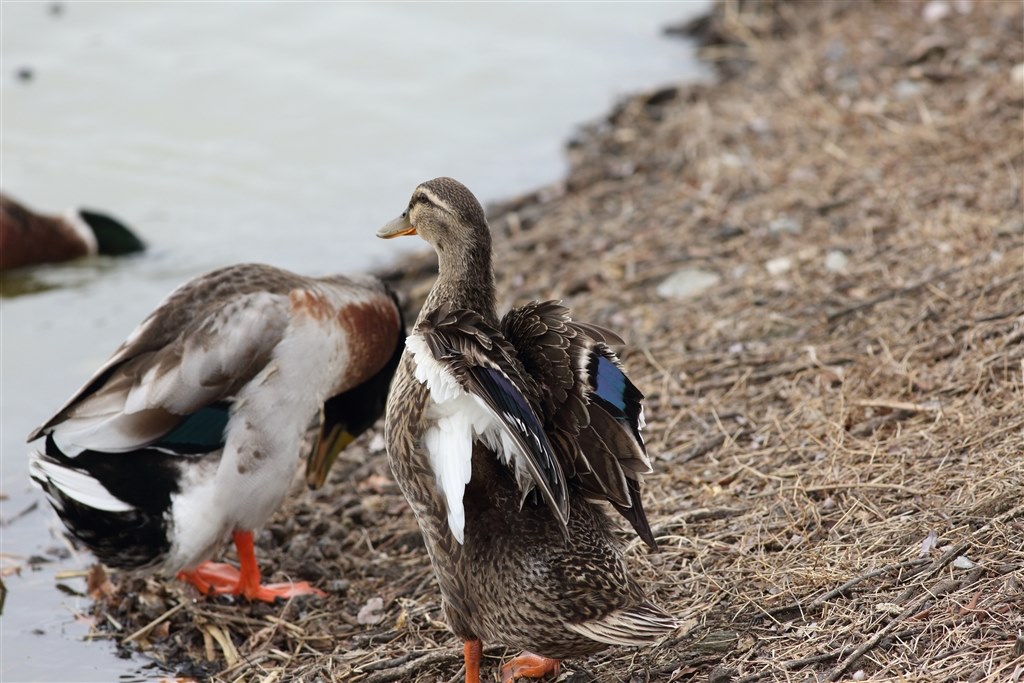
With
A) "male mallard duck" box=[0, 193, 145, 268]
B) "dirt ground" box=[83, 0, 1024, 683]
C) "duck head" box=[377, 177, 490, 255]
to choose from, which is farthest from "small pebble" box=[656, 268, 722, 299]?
"male mallard duck" box=[0, 193, 145, 268]

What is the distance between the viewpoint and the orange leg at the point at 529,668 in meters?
3.29

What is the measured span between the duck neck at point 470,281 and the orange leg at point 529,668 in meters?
0.93

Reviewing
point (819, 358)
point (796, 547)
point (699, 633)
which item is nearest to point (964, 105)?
point (819, 358)

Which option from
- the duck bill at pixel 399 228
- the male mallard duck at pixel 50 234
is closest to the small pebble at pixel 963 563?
the duck bill at pixel 399 228

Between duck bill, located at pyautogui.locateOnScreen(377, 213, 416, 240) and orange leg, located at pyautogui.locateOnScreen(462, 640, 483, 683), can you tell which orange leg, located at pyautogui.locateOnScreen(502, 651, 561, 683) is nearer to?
orange leg, located at pyautogui.locateOnScreen(462, 640, 483, 683)

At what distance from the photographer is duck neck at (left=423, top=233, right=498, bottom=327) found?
3.41m

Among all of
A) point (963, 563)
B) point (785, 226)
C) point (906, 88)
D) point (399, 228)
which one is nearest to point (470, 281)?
point (399, 228)

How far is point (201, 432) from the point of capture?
12.8 ft

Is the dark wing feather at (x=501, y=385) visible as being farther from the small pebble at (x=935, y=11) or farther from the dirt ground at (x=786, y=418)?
the small pebble at (x=935, y=11)

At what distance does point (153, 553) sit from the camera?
3.82m

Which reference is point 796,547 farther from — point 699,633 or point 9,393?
point 9,393

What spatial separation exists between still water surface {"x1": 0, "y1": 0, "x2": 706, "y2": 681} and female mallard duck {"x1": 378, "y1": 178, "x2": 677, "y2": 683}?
8.15ft

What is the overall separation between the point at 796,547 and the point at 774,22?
6915 mm

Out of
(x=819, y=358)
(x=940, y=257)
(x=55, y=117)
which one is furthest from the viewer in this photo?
(x=55, y=117)
